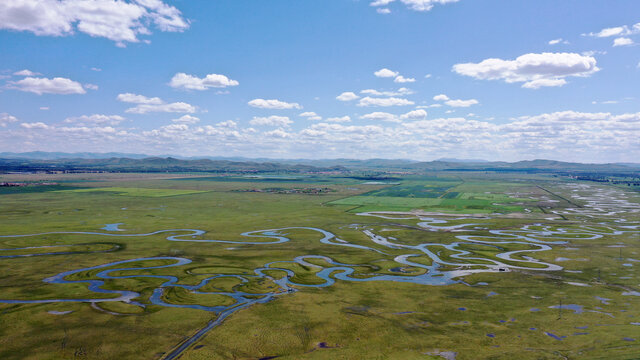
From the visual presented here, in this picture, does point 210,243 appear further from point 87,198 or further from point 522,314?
point 87,198

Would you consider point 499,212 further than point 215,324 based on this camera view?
Yes

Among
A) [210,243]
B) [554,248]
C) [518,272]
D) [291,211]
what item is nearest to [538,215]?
[554,248]

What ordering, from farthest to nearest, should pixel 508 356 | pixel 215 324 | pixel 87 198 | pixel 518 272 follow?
1. pixel 87 198
2. pixel 518 272
3. pixel 215 324
4. pixel 508 356

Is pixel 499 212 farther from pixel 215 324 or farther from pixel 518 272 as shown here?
pixel 215 324

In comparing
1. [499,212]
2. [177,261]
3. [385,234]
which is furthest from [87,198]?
[499,212]

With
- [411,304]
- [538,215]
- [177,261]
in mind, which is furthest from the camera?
[538,215]

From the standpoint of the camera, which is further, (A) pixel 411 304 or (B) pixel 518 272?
(B) pixel 518 272
